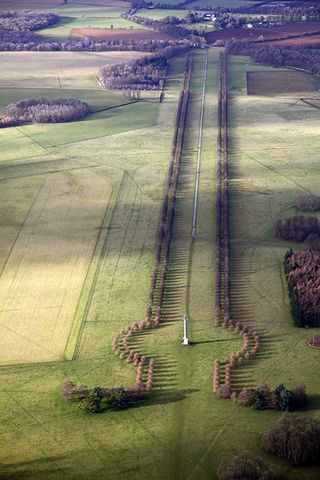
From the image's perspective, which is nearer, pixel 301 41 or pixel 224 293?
pixel 224 293

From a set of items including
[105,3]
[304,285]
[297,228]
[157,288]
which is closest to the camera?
[304,285]

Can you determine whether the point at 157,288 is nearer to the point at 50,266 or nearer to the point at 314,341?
the point at 50,266

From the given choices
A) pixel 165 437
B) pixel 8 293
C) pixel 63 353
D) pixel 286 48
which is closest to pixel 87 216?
pixel 8 293

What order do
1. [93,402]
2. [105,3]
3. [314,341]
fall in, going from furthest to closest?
1. [105,3]
2. [314,341]
3. [93,402]

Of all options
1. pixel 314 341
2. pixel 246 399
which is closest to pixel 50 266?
pixel 314 341

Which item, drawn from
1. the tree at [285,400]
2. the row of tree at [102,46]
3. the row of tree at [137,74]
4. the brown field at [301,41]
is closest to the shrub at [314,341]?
the tree at [285,400]

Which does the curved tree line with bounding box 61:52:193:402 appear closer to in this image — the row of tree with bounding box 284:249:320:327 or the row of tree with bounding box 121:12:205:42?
the row of tree with bounding box 284:249:320:327

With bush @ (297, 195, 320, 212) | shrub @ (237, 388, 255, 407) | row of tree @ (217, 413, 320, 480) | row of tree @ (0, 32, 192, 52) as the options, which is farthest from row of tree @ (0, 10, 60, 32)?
row of tree @ (217, 413, 320, 480)
